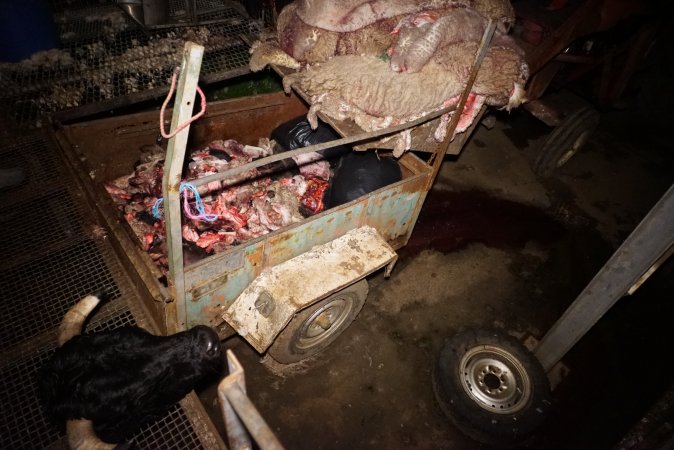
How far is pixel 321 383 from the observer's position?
3912mm

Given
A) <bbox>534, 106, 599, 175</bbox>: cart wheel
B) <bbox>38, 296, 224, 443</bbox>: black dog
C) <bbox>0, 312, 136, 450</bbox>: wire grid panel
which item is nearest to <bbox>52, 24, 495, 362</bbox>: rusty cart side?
<bbox>38, 296, 224, 443</bbox>: black dog

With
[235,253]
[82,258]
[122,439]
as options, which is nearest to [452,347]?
[235,253]

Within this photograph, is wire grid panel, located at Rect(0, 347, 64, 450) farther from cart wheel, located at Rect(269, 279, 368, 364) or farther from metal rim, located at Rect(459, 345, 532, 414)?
metal rim, located at Rect(459, 345, 532, 414)

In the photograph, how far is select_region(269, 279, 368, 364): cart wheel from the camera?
133 inches

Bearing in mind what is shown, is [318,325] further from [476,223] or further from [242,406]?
[476,223]

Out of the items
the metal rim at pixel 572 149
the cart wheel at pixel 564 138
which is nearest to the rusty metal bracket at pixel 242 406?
the cart wheel at pixel 564 138

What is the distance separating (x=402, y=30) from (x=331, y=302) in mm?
2582

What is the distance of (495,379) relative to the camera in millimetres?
3984

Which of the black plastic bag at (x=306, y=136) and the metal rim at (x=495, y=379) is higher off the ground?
the black plastic bag at (x=306, y=136)

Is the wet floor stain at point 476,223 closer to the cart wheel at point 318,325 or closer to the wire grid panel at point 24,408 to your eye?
the cart wheel at point 318,325

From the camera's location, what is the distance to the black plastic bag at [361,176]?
3982 millimetres

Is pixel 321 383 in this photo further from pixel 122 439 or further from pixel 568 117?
pixel 568 117

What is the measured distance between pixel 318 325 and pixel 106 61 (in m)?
Answer: 3.78

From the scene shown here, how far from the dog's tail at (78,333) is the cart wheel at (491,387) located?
2857mm
